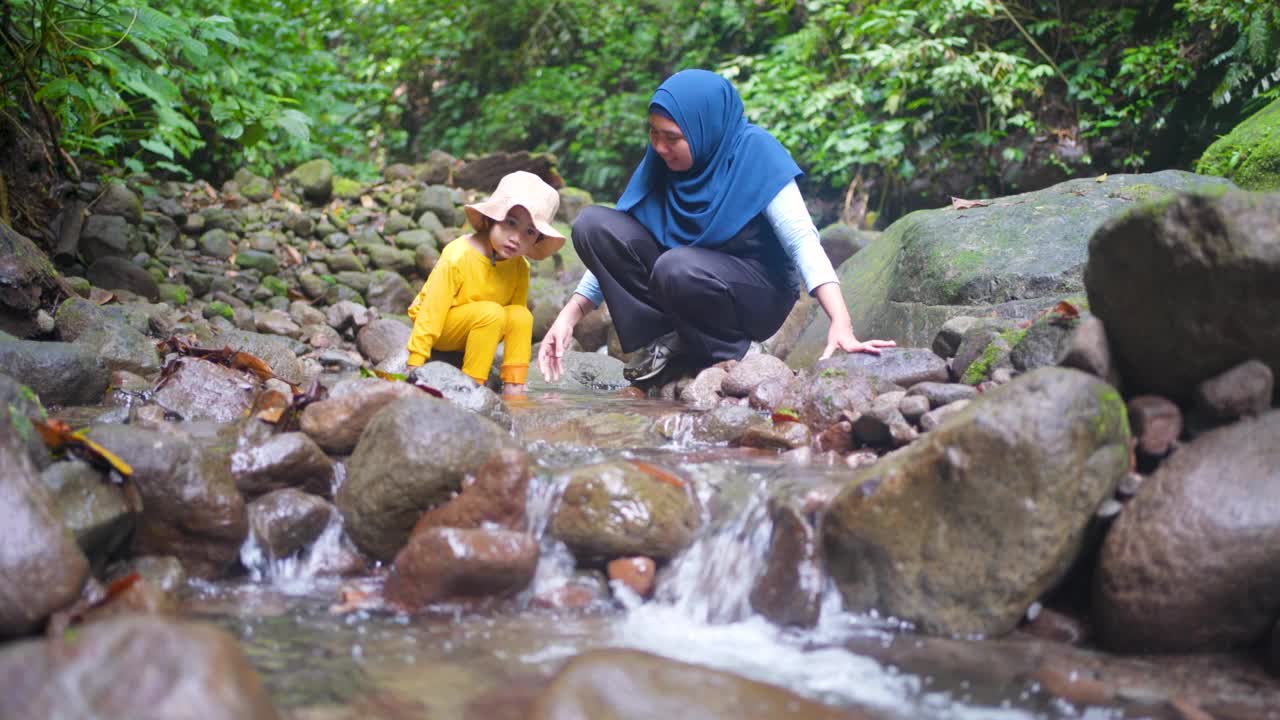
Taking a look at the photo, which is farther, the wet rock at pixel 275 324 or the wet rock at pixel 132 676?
the wet rock at pixel 275 324

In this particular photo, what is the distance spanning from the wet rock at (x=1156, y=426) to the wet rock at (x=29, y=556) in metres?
2.71

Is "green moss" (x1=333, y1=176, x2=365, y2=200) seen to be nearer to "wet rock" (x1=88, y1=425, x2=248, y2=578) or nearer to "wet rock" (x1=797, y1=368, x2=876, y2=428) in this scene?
"wet rock" (x1=797, y1=368, x2=876, y2=428)

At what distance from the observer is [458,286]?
4.73 meters

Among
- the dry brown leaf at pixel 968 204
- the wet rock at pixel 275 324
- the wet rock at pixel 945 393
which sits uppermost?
the dry brown leaf at pixel 968 204

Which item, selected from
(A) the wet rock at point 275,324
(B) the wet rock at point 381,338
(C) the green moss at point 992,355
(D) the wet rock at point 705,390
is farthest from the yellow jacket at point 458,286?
(C) the green moss at point 992,355

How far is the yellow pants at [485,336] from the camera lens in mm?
4715

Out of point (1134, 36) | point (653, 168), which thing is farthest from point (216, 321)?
point (1134, 36)

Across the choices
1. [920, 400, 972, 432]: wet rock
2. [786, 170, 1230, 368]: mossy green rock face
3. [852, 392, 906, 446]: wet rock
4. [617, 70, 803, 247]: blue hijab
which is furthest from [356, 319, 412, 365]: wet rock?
[920, 400, 972, 432]: wet rock

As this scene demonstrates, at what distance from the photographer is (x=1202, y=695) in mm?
2096

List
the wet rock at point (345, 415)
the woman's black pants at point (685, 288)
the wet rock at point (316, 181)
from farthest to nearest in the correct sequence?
the wet rock at point (316, 181), the woman's black pants at point (685, 288), the wet rock at point (345, 415)

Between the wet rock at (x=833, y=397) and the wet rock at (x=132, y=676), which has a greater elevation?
the wet rock at (x=833, y=397)

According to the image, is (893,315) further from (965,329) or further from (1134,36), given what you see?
(1134,36)

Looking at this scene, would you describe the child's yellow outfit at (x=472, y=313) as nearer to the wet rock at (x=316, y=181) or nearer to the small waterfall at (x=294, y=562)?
the small waterfall at (x=294, y=562)

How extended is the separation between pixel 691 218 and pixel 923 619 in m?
2.64
